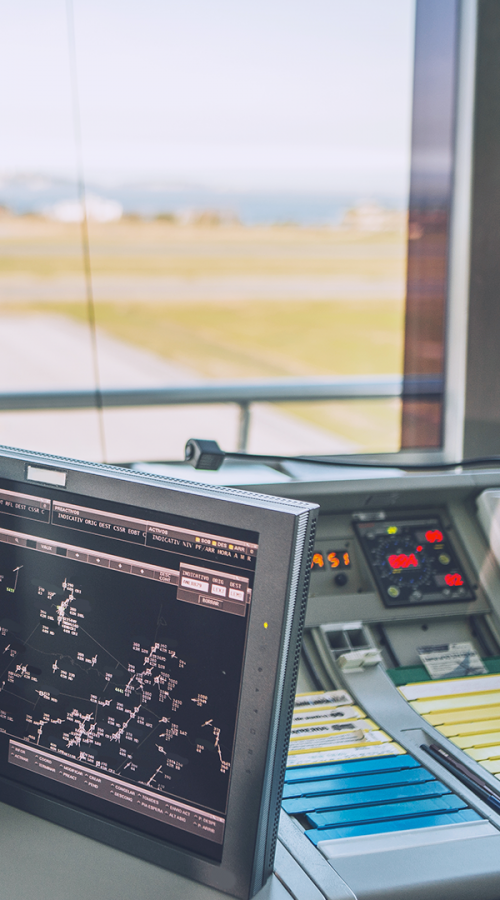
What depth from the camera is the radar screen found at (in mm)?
1151

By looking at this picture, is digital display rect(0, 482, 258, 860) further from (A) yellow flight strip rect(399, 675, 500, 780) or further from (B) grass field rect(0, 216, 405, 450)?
(B) grass field rect(0, 216, 405, 450)

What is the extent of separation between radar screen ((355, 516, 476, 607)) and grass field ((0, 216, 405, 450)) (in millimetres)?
6532

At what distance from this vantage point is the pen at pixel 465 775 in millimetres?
804

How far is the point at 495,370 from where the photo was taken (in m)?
2.09

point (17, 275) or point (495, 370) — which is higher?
point (17, 275)

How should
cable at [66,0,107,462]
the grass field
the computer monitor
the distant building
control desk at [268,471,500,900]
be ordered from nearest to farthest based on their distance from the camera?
the computer monitor < control desk at [268,471,500,900] < cable at [66,0,107,462] < the distant building < the grass field

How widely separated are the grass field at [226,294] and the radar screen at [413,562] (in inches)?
257

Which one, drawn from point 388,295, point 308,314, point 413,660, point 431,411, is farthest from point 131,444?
point 413,660

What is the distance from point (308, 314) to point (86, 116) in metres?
6.62

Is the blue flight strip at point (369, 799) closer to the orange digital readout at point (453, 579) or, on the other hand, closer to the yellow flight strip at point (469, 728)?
the yellow flight strip at point (469, 728)

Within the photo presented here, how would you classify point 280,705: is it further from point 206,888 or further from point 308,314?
point 308,314

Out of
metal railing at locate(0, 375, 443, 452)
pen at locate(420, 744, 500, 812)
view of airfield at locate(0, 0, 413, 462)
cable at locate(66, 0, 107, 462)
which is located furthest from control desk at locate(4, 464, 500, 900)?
cable at locate(66, 0, 107, 462)

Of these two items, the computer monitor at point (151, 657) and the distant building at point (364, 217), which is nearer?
the computer monitor at point (151, 657)

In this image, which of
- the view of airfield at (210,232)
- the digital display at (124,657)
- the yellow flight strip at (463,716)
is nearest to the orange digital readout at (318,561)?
the yellow flight strip at (463,716)
